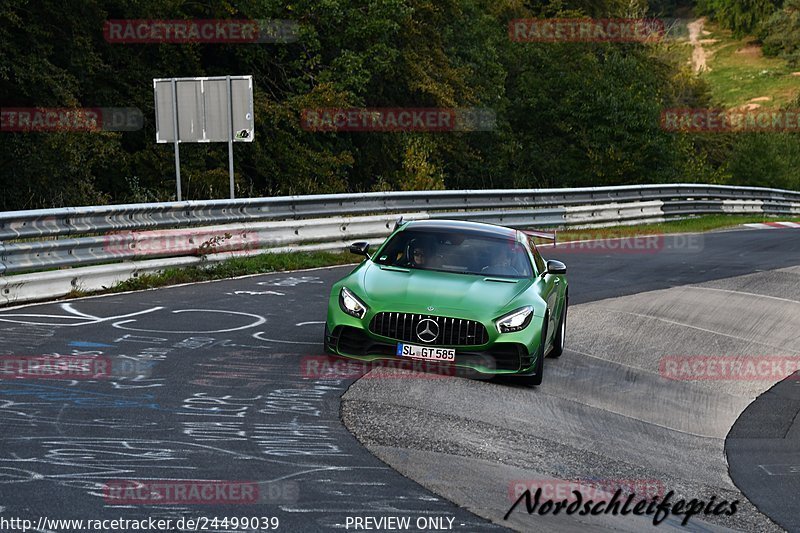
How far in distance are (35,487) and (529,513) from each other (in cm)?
271

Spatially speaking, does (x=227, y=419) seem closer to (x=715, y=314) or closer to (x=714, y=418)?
(x=714, y=418)

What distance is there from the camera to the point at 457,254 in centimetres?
1150

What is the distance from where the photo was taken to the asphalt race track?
6.47 metres

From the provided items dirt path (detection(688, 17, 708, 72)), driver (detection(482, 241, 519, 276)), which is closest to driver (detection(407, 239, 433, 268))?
driver (detection(482, 241, 519, 276))

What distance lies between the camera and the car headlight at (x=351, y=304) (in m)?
10.3

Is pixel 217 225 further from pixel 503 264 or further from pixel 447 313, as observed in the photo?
pixel 447 313

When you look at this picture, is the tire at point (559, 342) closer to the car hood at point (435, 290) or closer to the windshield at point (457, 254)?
the windshield at point (457, 254)

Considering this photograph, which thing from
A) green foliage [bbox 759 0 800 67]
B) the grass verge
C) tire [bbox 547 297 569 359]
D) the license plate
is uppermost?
green foliage [bbox 759 0 800 67]

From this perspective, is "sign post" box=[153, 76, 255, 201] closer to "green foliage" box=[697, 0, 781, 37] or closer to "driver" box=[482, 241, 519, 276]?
"driver" box=[482, 241, 519, 276]

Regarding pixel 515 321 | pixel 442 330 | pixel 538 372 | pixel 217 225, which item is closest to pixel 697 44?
pixel 217 225

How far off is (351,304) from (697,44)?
162005mm

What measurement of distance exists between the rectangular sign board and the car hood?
9.96 m

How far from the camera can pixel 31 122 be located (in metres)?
28.1


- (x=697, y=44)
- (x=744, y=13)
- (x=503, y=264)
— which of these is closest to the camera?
(x=503, y=264)
